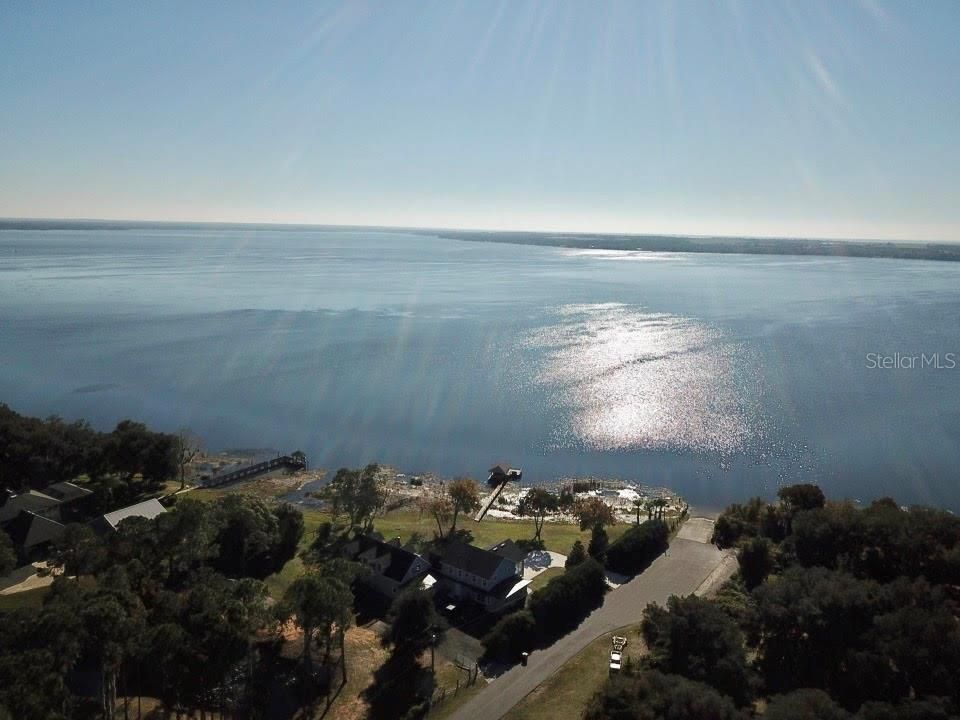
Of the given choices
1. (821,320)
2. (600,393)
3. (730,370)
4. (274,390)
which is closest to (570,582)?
(600,393)

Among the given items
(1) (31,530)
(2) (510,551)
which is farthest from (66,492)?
(2) (510,551)

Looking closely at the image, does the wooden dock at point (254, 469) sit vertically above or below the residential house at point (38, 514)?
below

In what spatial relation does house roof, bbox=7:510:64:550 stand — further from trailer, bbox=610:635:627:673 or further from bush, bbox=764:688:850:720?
bush, bbox=764:688:850:720

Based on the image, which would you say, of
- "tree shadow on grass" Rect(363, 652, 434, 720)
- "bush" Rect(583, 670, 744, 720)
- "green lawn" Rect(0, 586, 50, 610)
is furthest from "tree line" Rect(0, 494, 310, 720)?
"bush" Rect(583, 670, 744, 720)

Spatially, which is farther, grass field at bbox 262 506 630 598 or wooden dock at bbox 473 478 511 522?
wooden dock at bbox 473 478 511 522

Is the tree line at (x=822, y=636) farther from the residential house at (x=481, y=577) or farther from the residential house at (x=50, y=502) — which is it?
the residential house at (x=50, y=502)

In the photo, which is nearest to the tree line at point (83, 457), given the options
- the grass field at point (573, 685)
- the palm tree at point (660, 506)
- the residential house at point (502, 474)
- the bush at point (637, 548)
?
the residential house at point (502, 474)

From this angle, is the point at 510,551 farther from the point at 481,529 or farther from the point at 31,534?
the point at 31,534
